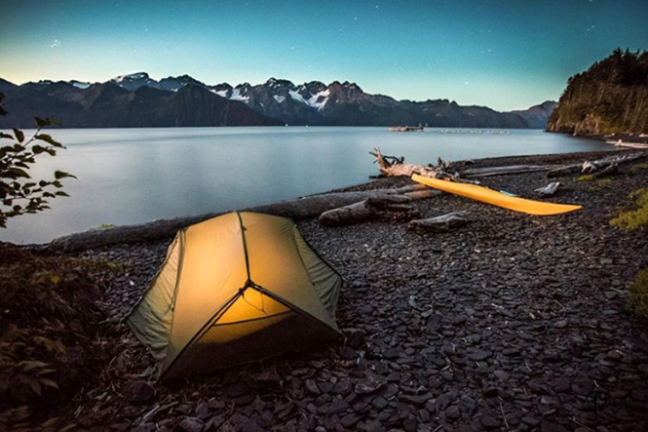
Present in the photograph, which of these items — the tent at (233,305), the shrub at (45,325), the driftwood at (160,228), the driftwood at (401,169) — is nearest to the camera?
the shrub at (45,325)

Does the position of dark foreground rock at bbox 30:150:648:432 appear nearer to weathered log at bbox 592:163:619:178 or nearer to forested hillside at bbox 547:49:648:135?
weathered log at bbox 592:163:619:178

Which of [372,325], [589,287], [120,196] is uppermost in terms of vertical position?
[589,287]

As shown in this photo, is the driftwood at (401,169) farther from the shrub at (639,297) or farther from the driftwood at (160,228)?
the shrub at (639,297)

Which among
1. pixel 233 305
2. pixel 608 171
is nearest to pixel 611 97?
pixel 608 171

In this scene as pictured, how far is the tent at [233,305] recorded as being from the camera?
15.5ft

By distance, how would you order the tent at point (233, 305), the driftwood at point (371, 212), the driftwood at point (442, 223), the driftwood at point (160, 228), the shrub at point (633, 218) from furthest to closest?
the driftwood at point (371, 212)
the driftwood at point (160, 228)
the driftwood at point (442, 223)
the shrub at point (633, 218)
the tent at point (233, 305)

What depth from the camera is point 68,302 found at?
6094 millimetres

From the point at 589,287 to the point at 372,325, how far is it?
4603 millimetres

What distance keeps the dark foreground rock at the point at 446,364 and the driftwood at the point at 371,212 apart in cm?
479

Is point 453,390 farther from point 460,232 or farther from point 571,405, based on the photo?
point 460,232

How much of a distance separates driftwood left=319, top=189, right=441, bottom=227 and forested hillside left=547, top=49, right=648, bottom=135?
3689 inches

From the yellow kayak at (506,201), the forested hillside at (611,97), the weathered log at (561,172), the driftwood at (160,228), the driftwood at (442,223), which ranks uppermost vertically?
the forested hillside at (611,97)

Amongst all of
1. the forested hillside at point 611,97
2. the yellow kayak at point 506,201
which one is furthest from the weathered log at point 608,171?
the forested hillside at point 611,97

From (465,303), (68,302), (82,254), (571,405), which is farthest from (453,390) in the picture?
(82,254)
